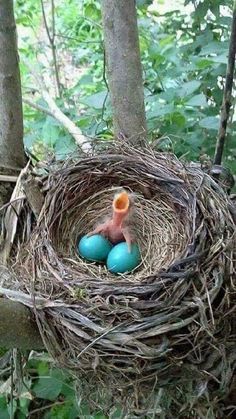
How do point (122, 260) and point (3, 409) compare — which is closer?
point (122, 260)

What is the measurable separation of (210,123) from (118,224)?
31 cm

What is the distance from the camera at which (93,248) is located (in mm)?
1362

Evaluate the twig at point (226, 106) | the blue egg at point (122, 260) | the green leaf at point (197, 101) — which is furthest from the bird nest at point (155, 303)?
the green leaf at point (197, 101)

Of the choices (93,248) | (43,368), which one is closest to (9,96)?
(93,248)

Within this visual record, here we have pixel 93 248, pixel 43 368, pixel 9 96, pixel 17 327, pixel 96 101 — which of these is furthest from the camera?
pixel 96 101

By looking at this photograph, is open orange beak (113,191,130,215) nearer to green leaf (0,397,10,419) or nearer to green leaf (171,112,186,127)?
green leaf (171,112,186,127)

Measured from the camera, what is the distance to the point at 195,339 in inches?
40.8

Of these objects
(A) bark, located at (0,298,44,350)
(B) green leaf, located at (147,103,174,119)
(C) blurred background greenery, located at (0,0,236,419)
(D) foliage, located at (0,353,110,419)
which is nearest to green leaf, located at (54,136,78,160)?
(C) blurred background greenery, located at (0,0,236,419)

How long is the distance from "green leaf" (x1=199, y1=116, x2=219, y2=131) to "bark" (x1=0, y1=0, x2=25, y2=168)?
1.45ft

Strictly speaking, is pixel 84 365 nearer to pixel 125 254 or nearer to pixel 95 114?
pixel 125 254

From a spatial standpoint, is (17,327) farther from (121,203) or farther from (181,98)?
(181,98)

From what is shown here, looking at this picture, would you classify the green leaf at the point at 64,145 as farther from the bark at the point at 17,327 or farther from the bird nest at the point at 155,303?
the bark at the point at 17,327

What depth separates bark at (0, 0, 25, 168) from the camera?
1.24m

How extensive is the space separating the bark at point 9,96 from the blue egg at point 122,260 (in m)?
0.24
